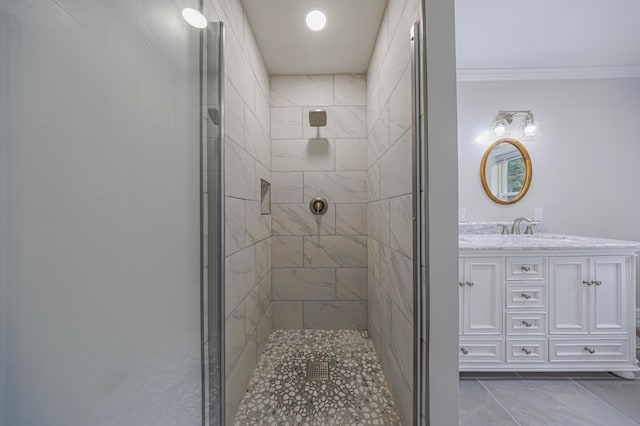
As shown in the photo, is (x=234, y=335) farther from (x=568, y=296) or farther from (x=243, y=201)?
(x=568, y=296)

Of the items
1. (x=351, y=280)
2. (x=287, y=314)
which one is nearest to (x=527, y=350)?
(x=351, y=280)

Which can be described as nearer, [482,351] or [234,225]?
[234,225]

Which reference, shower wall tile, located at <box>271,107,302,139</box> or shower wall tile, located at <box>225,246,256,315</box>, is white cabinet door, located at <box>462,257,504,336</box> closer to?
shower wall tile, located at <box>225,246,256,315</box>

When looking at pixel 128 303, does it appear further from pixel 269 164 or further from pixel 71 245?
pixel 269 164

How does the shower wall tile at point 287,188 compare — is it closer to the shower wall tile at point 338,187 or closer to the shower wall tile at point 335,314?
the shower wall tile at point 338,187

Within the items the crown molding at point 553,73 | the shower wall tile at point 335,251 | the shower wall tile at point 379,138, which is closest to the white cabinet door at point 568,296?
the shower wall tile at point 335,251

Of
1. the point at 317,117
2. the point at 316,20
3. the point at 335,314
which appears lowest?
the point at 335,314

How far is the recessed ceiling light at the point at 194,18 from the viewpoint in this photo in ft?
2.51

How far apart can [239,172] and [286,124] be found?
38.6 inches

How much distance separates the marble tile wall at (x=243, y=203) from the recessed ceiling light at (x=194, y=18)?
0.09 meters

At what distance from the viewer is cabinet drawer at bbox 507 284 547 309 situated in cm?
163

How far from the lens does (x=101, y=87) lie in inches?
18.3

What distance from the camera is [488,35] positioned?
187cm

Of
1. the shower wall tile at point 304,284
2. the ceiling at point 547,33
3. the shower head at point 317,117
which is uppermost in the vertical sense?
the ceiling at point 547,33
